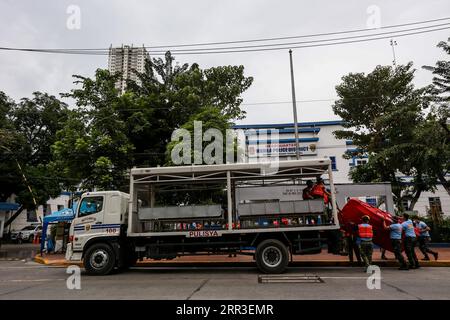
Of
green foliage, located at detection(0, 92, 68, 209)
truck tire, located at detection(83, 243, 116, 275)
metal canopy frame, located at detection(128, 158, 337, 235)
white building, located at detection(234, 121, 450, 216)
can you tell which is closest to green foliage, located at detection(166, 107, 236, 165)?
metal canopy frame, located at detection(128, 158, 337, 235)

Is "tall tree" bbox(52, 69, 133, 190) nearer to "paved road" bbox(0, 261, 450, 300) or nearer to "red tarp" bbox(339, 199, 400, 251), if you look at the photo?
"paved road" bbox(0, 261, 450, 300)

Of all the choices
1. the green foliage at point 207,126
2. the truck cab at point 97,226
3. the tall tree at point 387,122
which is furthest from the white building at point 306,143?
the truck cab at point 97,226

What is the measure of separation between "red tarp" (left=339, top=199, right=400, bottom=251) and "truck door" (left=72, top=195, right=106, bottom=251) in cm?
769

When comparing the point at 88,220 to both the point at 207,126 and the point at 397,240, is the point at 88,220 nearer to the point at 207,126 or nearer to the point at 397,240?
the point at 207,126

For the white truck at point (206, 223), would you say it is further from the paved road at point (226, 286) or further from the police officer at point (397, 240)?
the police officer at point (397, 240)

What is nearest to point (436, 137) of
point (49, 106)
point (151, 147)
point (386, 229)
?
point (386, 229)

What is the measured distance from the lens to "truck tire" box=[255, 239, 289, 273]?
9.55 m

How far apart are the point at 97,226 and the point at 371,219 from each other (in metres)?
8.79

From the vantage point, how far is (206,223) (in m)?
10.1

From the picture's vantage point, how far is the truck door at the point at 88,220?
1030 cm

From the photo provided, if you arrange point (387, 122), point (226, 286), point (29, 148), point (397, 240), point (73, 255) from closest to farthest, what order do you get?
point (226, 286), point (73, 255), point (397, 240), point (387, 122), point (29, 148)

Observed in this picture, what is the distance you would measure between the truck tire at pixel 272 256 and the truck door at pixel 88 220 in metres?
4.81

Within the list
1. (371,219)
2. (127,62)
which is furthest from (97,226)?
(127,62)

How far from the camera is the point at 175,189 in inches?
462
